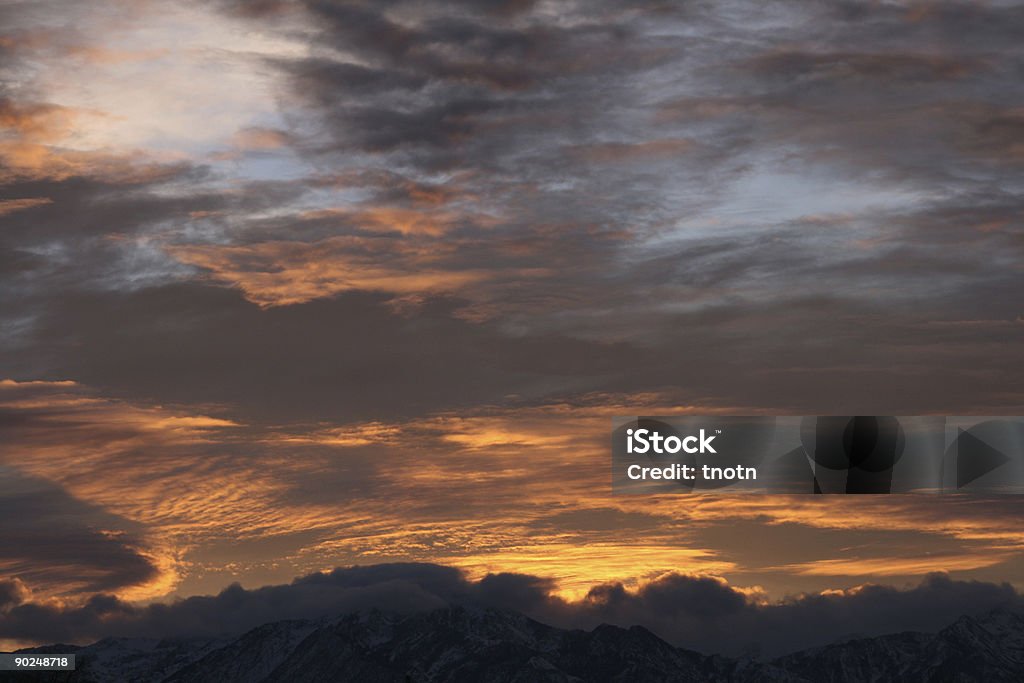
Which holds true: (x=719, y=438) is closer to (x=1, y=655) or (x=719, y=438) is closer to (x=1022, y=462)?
(x=1022, y=462)

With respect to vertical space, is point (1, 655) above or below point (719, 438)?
below

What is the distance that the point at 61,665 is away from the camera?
604 ft

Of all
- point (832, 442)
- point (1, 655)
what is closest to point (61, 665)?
point (1, 655)

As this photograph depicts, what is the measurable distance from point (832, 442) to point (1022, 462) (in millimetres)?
15602

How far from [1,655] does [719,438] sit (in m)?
130

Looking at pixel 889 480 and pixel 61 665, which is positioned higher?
pixel 889 480

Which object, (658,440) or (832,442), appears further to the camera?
(658,440)

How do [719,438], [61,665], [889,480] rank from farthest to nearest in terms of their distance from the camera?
[61,665] < [719,438] < [889,480]

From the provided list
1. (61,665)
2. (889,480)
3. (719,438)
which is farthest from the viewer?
(61,665)

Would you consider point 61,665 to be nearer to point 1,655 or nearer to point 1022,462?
point 1,655

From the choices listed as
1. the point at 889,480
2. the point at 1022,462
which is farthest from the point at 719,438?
the point at 1022,462

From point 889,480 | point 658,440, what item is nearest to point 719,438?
point 658,440

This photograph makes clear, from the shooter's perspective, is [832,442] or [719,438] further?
[719,438]

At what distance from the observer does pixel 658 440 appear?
104 meters
